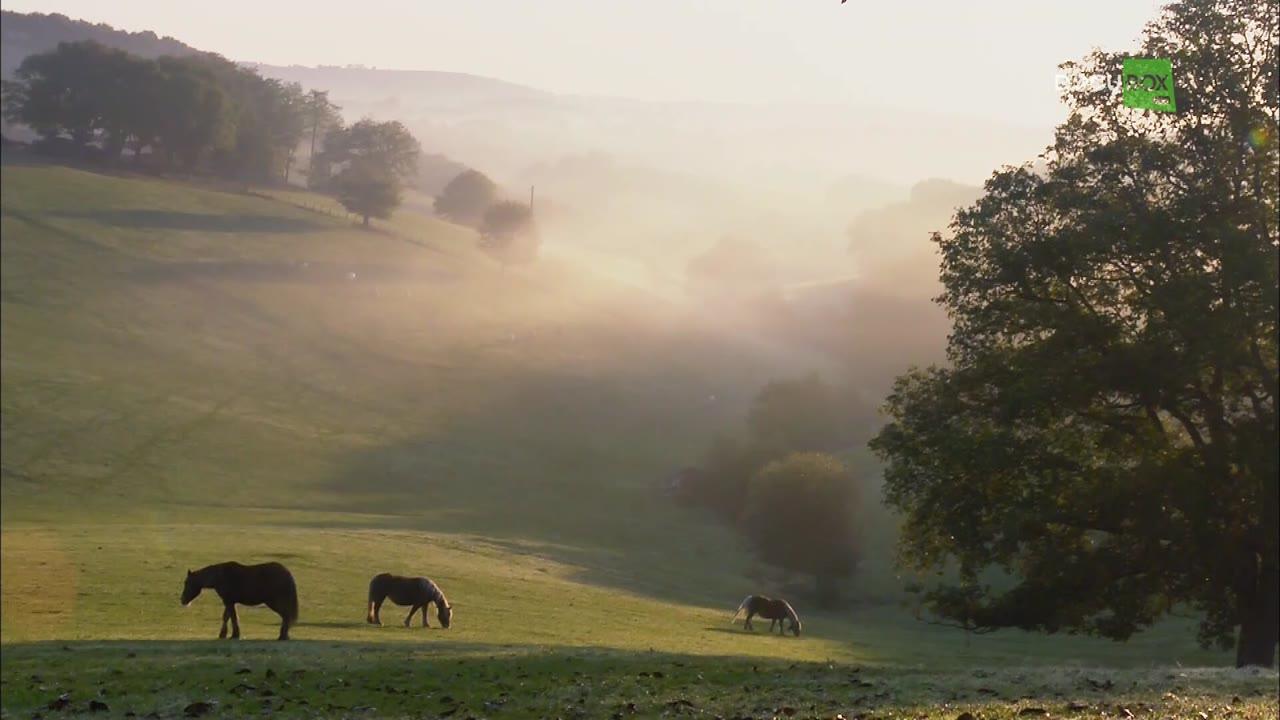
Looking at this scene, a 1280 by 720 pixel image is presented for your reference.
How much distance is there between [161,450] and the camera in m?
82.0

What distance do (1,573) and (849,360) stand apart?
111m

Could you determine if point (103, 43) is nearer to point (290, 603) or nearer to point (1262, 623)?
point (290, 603)

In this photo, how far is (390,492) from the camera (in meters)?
85.5

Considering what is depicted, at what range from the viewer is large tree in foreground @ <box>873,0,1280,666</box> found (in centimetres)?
3069

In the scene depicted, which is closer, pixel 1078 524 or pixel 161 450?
pixel 1078 524

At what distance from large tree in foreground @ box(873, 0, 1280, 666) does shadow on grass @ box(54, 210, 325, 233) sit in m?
123

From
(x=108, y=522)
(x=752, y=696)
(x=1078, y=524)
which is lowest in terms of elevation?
(x=108, y=522)

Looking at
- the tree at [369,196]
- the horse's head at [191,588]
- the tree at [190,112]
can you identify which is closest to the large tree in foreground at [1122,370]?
the horse's head at [191,588]

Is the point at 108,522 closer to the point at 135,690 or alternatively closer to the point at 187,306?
the point at 135,690

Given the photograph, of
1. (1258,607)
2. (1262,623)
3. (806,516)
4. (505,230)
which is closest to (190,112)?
(505,230)

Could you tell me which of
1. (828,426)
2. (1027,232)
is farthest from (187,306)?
(1027,232)

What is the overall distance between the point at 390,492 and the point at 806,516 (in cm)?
2793

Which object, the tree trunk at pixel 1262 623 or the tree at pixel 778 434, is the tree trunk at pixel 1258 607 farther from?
the tree at pixel 778 434

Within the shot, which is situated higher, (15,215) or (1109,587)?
(15,215)
